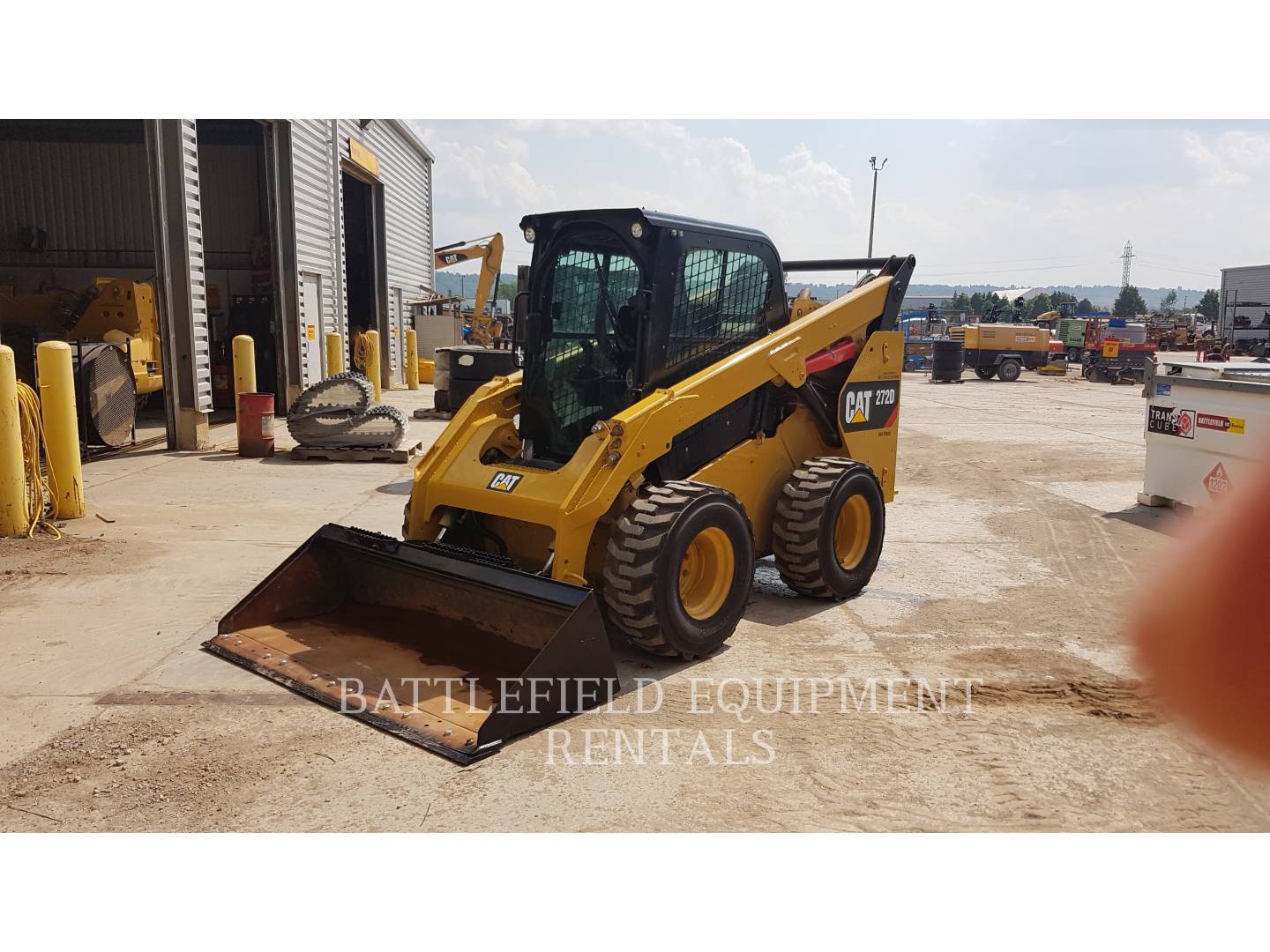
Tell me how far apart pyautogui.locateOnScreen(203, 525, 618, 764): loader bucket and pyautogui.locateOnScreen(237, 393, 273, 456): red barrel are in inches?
287

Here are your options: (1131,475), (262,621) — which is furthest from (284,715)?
(1131,475)

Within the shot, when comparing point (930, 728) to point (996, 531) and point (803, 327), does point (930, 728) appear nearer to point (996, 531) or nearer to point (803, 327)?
point (803, 327)

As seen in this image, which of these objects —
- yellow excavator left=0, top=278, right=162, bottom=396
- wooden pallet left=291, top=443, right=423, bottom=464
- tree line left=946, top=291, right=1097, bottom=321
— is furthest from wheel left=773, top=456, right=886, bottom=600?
tree line left=946, top=291, right=1097, bottom=321

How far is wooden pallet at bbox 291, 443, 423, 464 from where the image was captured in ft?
40.2

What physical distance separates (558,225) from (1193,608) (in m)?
4.43

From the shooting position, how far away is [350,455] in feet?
40.3

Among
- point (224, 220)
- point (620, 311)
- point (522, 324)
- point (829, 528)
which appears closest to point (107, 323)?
point (224, 220)

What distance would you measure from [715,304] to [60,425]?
5.92 m

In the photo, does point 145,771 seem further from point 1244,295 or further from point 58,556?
Answer: point 1244,295

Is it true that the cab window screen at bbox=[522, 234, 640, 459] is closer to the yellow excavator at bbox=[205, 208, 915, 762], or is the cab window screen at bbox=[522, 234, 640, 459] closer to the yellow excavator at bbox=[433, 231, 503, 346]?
the yellow excavator at bbox=[205, 208, 915, 762]

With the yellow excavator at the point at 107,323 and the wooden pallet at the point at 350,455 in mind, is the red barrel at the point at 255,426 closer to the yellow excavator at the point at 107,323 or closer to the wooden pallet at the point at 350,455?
the wooden pallet at the point at 350,455

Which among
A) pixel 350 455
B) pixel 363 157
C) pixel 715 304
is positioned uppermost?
pixel 363 157

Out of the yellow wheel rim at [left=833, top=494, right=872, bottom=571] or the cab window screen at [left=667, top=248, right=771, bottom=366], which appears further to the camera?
the yellow wheel rim at [left=833, top=494, right=872, bottom=571]

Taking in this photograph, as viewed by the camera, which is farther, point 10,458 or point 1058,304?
point 1058,304
